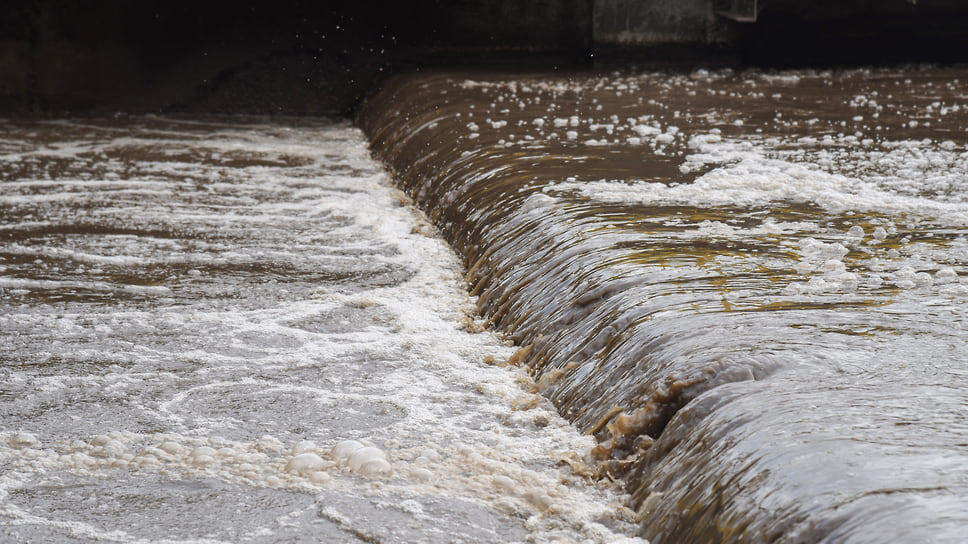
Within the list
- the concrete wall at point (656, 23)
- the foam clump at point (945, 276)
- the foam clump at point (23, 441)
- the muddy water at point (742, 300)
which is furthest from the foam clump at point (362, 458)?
the concrete wall at point (656, 23)

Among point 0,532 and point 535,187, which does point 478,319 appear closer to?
point 535,187

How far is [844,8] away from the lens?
410 inches

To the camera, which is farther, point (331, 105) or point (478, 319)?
point (331, 105)

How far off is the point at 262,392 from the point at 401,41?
321 inches

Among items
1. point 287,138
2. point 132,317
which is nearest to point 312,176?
point 287,138

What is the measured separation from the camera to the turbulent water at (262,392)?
6.77 ft

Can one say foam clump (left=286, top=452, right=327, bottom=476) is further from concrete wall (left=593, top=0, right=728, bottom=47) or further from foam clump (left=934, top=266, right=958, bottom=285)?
concrete wall (left=593, top=0, right=728, bottom=47)

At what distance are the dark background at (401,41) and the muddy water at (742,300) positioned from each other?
15.4ft

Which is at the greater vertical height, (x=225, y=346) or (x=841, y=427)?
(x=841, y=427)

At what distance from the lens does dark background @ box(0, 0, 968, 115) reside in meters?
10.1

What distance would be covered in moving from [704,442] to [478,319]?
1616mm

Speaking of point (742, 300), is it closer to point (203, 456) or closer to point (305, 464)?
point (305, 464)

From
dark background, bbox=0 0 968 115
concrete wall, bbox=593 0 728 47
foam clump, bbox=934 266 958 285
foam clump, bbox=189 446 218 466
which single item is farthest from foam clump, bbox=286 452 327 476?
concrete wall, bbox=593 0 728 47

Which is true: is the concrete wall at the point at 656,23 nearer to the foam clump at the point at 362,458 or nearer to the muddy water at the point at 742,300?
the muddy water at the point at 742,300
